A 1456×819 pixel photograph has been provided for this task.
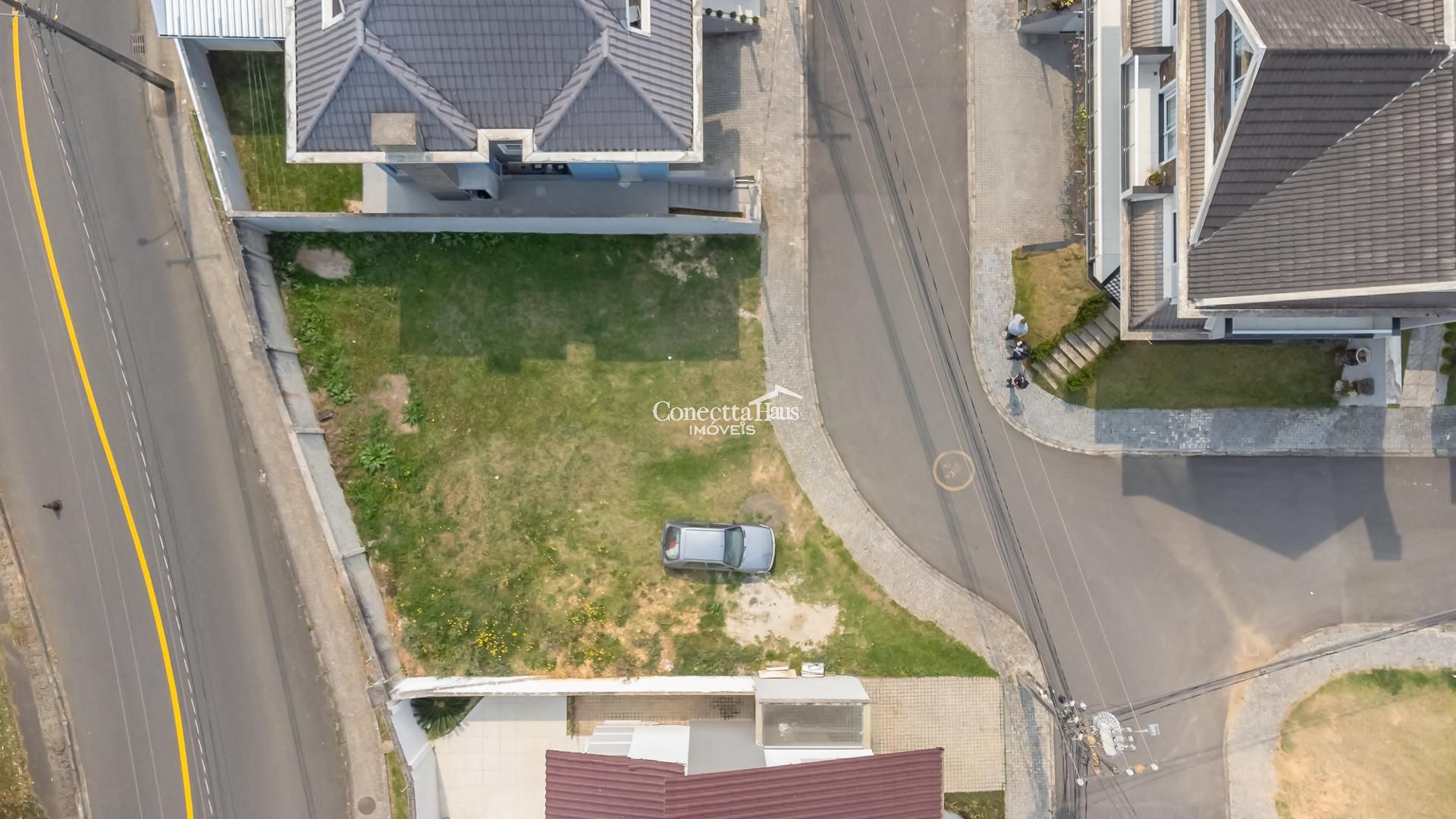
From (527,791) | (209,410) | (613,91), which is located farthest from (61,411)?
(613,91)

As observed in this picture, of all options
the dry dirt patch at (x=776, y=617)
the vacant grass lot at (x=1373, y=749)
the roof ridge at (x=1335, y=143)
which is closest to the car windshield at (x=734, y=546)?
the dry dirt patch at (x=776, y=617)

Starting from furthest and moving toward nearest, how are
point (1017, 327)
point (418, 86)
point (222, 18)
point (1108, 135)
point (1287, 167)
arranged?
point (1017, 327) → point (1108, 135) → point (222, 18) → point (418, 86) → point (1287, 167)

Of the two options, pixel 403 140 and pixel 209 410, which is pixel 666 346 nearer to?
pixel 403 140

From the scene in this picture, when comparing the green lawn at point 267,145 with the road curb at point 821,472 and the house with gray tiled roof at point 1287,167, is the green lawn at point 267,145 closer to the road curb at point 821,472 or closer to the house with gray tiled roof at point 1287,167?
the road curb at point 821,472

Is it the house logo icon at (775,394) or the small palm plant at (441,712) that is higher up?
the house logo icon at (775,394)

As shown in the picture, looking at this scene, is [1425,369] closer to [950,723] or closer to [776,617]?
[950,723]

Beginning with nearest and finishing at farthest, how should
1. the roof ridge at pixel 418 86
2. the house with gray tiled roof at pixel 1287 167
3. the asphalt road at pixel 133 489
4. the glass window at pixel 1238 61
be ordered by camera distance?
the house with gray tiled roof at pixel 1287 167 → the glass window at pixel 1238 61 → the roof ridge at pixel 418 86 → the asphalt road at pixel 133 489

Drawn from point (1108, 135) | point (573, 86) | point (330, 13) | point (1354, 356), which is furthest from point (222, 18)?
point (1354, 356)
